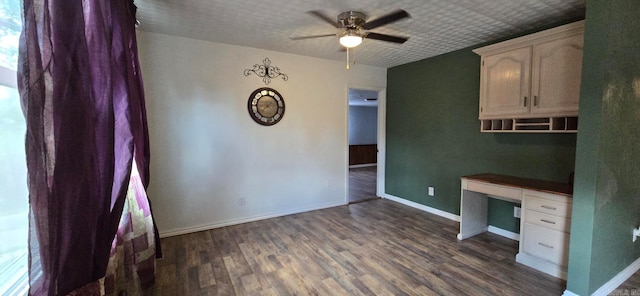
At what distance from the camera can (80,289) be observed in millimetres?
1020

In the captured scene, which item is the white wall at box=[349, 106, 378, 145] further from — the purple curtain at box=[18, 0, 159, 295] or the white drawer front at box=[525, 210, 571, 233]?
the purple curtain at box=[18, 0, 159, 295]

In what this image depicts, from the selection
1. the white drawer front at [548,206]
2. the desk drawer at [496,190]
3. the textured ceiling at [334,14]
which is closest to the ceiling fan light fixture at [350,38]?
the textured ceiling at [334,14]

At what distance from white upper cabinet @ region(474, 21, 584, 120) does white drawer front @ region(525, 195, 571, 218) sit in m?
0.82

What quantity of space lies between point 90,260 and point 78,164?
0.39 m

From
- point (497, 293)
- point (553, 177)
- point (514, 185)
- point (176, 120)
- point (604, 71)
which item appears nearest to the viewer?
point (604, 71)

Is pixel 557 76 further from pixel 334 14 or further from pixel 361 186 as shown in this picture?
pixel 361 186

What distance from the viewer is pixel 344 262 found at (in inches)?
104

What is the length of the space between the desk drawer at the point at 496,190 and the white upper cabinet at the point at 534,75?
78cm

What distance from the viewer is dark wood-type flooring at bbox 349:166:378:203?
5.08 metres

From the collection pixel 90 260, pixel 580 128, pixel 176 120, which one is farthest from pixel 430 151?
pixel 90 260

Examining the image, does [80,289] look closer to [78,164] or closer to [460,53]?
[78,164]

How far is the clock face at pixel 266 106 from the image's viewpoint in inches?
145

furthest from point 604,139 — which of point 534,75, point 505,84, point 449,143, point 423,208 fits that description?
point 423,208

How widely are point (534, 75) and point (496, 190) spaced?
3.97ft
